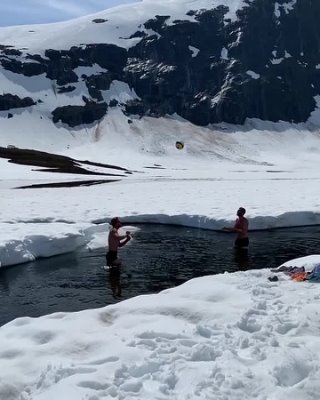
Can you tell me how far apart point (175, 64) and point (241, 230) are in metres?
157

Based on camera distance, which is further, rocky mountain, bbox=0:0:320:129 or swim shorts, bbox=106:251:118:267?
rocky mountain, bbox=0:0:320:129

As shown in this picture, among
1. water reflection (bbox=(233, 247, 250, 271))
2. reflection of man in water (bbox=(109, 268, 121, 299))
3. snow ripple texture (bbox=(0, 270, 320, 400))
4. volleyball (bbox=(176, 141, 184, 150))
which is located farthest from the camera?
volleyball (bbox=(176, 141, 184, 150))

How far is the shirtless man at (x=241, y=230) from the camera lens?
902 inches

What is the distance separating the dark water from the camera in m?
15.7

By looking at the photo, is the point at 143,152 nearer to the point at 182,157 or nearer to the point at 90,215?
the point at 182,157

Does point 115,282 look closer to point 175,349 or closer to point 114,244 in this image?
point 114,244

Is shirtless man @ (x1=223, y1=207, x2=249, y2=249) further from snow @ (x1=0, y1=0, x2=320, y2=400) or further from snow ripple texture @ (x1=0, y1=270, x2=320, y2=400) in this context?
snow ripple texture @ (x1=0, y1=270, x2=320, y2=400)

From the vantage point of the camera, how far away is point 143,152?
132 m

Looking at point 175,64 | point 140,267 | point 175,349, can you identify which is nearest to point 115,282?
point 140,267

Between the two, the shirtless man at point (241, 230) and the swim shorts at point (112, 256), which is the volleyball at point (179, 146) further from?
the swim shorts at point (112, 256)

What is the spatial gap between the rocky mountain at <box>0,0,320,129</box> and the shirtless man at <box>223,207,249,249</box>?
133 m

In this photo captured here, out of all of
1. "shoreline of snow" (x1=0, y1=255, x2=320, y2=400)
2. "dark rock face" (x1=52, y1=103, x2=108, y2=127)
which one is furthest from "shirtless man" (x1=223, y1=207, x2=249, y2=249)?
"dark rock face" (x1=52, y1=103, x2=108, y2=127)

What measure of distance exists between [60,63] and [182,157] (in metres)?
57.7

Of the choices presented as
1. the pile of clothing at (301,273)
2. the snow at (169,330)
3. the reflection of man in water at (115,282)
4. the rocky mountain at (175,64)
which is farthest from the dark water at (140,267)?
the rocky mountain at (175,64)
